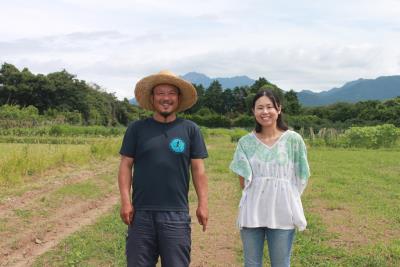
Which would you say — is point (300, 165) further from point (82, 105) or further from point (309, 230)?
Result: point (82, 105)

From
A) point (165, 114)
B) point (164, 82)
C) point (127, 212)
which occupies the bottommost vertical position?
point (127, 212)

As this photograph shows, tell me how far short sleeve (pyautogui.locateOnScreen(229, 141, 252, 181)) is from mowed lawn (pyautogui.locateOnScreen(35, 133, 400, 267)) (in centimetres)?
208

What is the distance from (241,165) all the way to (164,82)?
780mm

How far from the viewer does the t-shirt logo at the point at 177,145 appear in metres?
3.14

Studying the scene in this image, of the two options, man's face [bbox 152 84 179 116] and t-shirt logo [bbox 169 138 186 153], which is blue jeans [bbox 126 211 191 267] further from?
man's face [bbox 152 84 179 116]

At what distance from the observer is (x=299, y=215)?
10.5 feet

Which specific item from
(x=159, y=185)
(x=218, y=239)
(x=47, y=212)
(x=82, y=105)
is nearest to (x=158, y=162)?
(x=159, y=185)

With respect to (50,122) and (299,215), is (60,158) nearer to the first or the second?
(299,215)

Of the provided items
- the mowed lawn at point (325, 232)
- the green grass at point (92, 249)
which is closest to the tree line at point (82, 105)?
the mowed lawn at point (325, 232)

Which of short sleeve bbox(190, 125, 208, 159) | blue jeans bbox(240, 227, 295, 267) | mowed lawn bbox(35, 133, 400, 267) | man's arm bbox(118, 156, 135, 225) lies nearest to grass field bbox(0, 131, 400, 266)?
mowed lawn bbox(35, 133, 400, 267)

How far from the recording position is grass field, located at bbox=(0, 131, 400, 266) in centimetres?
513

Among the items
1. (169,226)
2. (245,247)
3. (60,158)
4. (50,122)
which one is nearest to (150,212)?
(169,226)

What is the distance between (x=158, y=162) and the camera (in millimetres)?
3127

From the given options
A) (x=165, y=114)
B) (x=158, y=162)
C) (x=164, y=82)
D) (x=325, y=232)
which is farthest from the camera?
(x=325, y=232)
